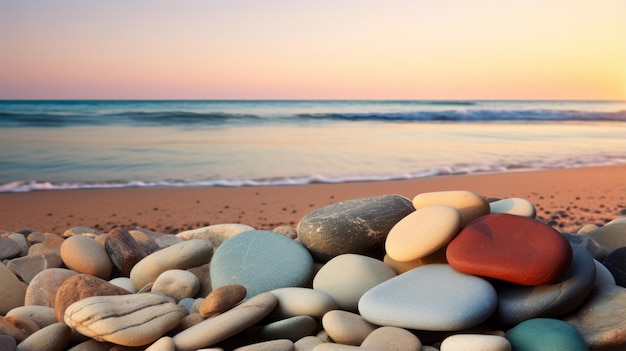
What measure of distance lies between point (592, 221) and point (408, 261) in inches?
112

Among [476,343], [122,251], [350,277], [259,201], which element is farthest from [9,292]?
[259,201]

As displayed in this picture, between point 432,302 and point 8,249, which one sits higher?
point 432,302

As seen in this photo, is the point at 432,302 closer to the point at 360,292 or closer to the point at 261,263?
the point at 360,292

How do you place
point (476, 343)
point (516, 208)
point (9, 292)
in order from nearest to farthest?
point (476, 343) → point (9, 292) → point (516, 208)

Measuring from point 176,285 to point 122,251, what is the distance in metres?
0.58

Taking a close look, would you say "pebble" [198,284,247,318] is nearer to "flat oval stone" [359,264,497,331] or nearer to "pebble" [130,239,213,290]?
"flat oval stone" [359,264,497,331]

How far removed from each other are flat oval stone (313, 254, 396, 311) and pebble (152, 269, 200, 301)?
573 millimetres

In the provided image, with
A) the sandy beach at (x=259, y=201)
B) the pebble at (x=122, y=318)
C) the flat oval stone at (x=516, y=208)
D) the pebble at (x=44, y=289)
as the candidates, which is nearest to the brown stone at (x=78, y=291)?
the pebble at (x=122, y=318)

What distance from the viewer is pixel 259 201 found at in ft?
19.0

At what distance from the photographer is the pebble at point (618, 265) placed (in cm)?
266

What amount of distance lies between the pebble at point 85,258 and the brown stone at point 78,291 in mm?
614

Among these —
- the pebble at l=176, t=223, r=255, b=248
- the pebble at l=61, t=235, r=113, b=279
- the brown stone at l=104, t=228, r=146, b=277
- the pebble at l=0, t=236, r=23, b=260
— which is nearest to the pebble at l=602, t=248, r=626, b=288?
the pebble at l=176, t=223, r=255, b=248

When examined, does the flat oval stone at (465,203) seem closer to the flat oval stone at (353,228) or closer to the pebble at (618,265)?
the flat oval stone at (353,228)

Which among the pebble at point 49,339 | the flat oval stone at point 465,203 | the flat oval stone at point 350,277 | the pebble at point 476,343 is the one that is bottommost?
the pebble at point 49,339
